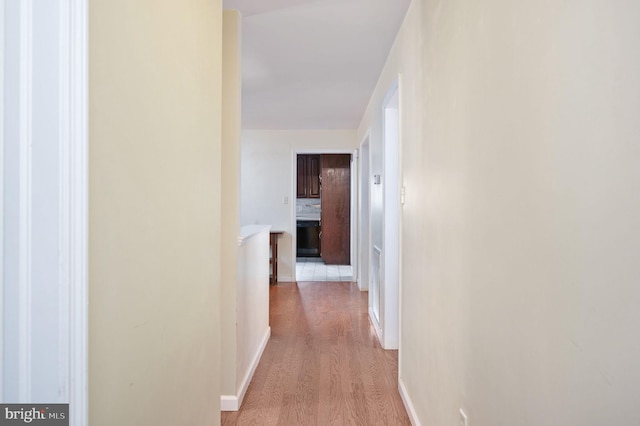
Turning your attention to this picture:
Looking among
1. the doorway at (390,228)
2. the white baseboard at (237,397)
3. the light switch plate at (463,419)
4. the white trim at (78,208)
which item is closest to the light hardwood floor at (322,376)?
the white baseboard at (237,397)

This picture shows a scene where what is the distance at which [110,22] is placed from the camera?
32.1 inches

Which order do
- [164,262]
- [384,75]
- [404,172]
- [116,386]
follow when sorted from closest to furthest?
1. [116,386]
2. [164,262]
3. [404,172]
4. [384,75]

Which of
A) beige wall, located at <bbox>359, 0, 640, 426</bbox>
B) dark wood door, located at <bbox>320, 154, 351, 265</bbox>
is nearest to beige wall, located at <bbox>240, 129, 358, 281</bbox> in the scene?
dark wood door, located at <bbox>320, 154, 351, 265</bbox>

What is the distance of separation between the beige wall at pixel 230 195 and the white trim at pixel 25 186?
5.61 feet

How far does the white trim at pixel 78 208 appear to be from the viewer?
0.69 metres

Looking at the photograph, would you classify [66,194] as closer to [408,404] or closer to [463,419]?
[463,419]

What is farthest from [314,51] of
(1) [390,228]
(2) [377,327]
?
(2) [377,327]

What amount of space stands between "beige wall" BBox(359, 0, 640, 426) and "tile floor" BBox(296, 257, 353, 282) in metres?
4.74

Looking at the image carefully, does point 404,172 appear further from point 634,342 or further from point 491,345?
point 634,342

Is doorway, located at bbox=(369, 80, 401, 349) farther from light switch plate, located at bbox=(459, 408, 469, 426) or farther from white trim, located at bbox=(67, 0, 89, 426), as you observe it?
white trim, located at bbox=(67, 0, 89, 426)

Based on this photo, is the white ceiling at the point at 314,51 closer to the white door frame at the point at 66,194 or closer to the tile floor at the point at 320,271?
the white door frame at the point at 66,194

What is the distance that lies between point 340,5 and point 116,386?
2.21 m

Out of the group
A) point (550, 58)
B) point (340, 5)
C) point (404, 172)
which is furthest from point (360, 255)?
point (550, 58)

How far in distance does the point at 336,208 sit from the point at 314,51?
4.87 metres
